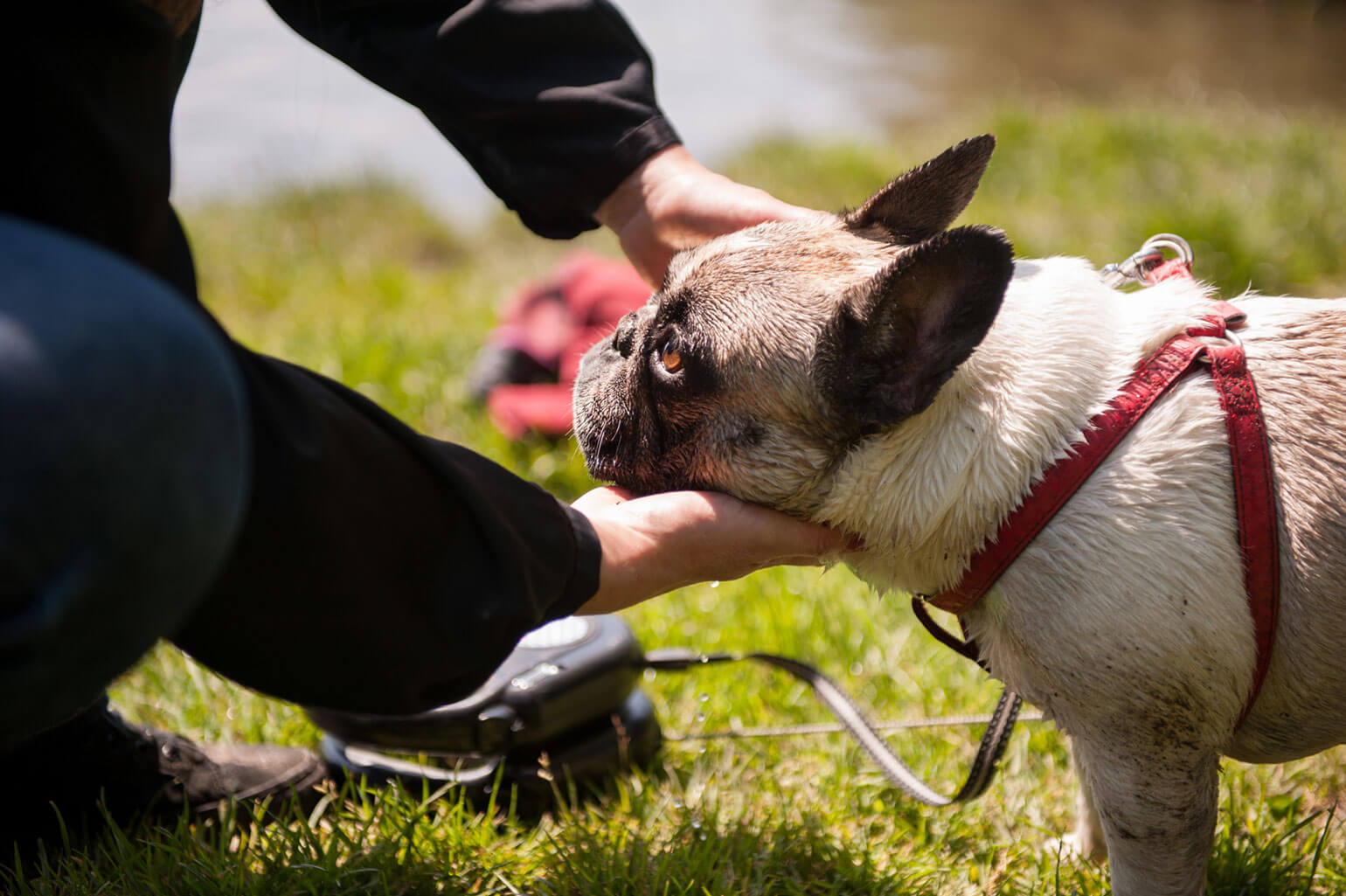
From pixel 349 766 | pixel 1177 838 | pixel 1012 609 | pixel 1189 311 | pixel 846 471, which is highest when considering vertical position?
pixel 1189 311

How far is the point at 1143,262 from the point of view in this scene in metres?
2.50

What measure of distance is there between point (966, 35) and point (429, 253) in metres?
8.69

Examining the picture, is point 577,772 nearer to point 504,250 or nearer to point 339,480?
point 339,480

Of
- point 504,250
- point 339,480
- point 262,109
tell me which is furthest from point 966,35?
point 339,480

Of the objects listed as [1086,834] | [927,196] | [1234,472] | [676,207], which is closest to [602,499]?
[676,207]

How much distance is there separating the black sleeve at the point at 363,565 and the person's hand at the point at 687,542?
0.61ft

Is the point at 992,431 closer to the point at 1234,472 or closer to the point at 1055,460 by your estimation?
the point at 1055,460

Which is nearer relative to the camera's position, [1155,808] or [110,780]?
[1155,808]

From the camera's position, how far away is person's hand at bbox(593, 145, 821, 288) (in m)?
2.64

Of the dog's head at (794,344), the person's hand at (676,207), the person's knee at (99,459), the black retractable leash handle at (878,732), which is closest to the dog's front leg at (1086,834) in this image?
the black retractable leash handle at (878,732)

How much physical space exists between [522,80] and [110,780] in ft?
6.28

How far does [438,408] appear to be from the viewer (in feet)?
15.6

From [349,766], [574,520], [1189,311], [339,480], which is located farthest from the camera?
[349,766]

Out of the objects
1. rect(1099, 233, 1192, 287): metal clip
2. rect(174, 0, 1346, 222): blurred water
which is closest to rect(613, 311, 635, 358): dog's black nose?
rect(1099, 233, 1192, 287): metal clip
